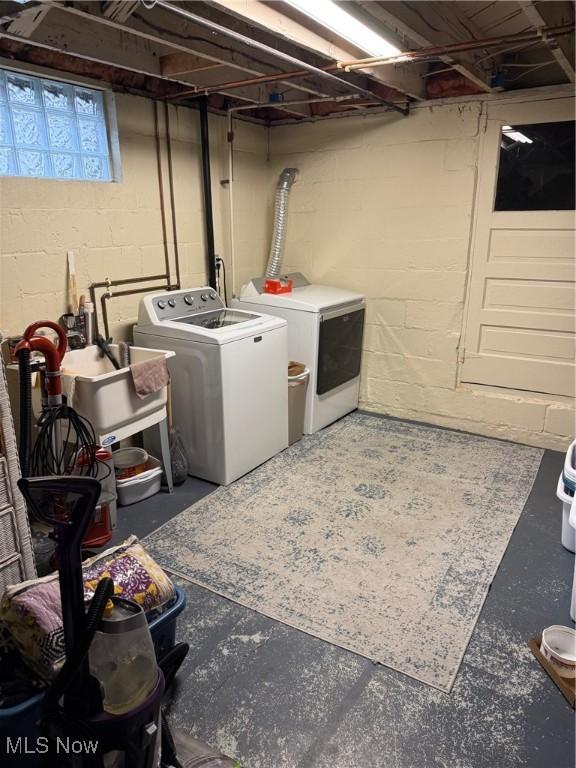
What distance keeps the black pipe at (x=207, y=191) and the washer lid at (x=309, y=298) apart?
321 mm

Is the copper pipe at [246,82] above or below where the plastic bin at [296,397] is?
above

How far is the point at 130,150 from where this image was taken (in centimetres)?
320

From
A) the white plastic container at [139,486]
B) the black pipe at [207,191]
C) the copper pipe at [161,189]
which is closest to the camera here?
the white plastic container at [139,486]

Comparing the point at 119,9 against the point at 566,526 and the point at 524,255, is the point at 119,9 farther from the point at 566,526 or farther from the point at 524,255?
the point at 566,526

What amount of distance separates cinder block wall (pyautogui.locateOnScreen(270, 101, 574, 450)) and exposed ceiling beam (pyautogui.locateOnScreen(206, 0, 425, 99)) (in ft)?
2.33

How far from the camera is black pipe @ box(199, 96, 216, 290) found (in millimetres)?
3564

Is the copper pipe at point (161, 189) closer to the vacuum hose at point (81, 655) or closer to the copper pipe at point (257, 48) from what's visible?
the copper pipe at point (257, 48)

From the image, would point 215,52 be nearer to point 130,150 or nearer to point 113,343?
point 130,150

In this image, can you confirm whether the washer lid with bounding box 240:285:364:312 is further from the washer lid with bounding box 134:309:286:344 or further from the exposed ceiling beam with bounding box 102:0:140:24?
the exposed ceiling beam with bounding box 102:0:140:24

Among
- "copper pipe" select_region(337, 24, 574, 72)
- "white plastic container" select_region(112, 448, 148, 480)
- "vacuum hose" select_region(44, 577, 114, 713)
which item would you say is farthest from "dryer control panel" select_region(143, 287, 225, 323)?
"vacuum hose" select_region(44, 577, 114, 713)

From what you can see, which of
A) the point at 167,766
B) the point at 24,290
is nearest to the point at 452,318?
the point at 24,290

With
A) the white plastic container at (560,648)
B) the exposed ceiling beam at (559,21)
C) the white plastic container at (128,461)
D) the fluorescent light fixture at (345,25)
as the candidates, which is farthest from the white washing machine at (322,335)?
the white plastic container at (560,648)

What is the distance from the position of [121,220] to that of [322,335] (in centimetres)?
151

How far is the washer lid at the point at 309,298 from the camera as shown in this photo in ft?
11.9
